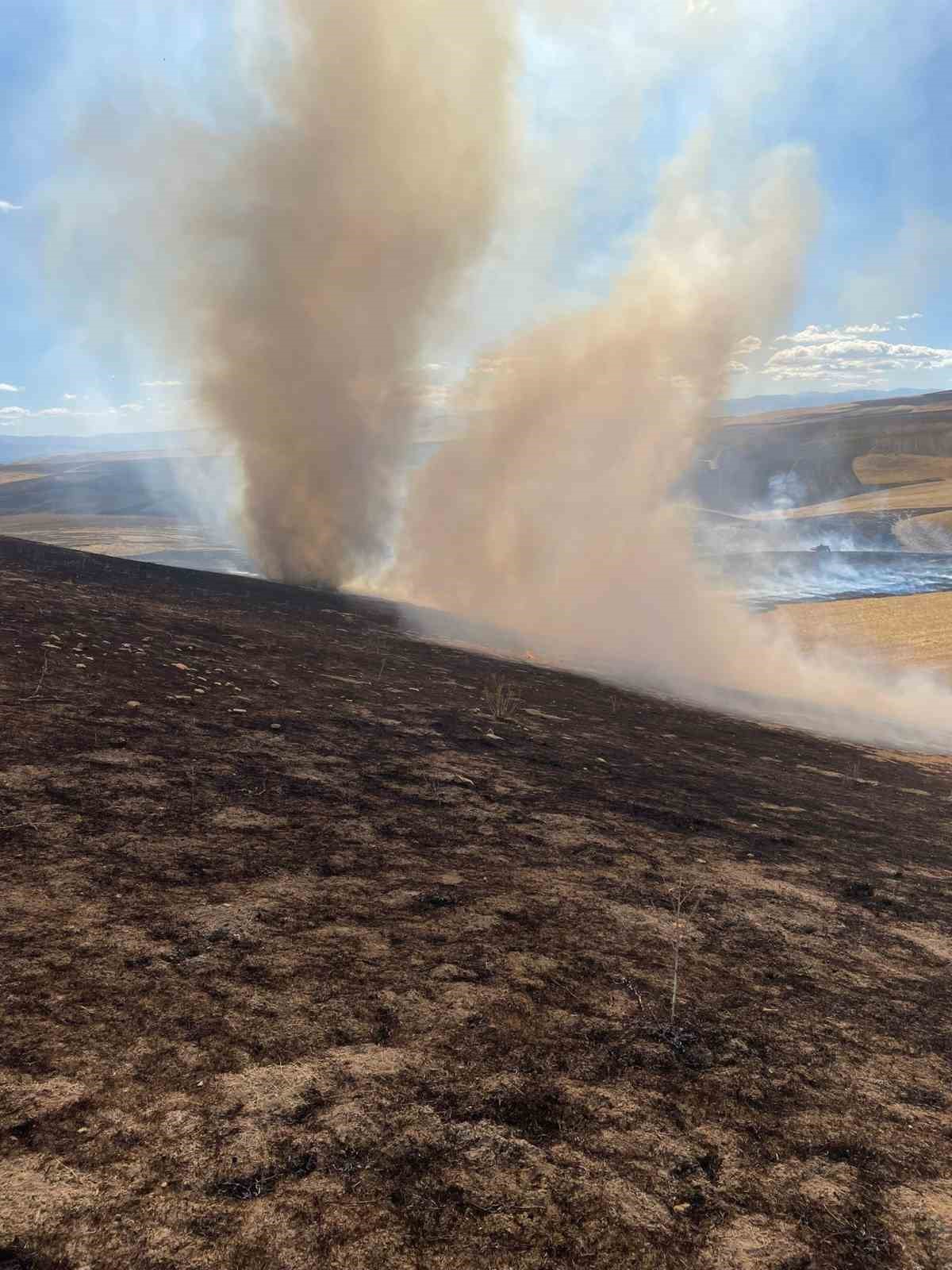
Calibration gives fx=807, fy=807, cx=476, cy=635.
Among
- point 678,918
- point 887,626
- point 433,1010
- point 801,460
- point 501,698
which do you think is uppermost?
point 801,460

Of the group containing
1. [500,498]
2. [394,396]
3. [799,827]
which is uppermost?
[394,396]

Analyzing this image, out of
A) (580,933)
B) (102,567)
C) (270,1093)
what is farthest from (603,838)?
(102,567)

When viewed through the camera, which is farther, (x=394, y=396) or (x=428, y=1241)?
(x=394, y=396)

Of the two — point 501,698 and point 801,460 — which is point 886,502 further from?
point 501,698

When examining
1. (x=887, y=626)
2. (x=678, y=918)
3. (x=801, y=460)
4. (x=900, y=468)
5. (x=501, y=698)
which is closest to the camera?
(x=678, y=918)

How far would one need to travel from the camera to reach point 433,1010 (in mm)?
4512

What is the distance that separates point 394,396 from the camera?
30984 millimetres

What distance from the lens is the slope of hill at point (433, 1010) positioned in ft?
10.2

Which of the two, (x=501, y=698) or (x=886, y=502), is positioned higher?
(x=886, y=502)

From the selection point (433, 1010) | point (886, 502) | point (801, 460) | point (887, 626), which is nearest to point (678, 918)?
point (433, 1010)

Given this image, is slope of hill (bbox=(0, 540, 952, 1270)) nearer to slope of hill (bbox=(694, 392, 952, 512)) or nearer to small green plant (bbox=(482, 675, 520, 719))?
small green plant (bbox=(482, 675, 520, 719))

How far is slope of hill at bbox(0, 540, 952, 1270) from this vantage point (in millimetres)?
3115

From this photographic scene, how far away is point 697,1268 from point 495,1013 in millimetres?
1702

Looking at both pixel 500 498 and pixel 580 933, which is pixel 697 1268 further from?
pixel 500 498
